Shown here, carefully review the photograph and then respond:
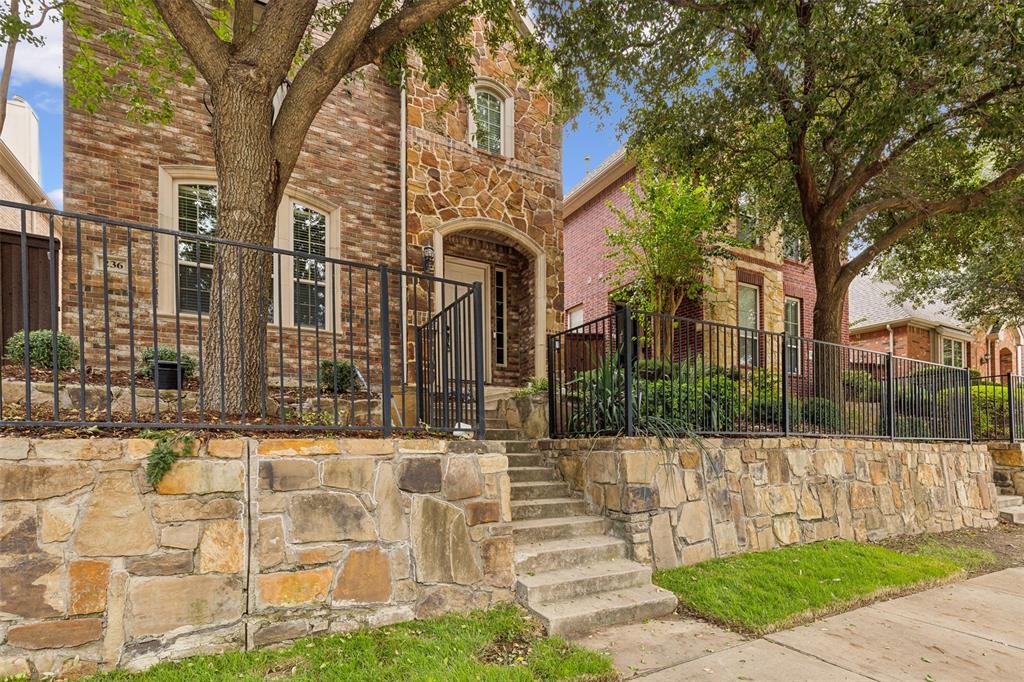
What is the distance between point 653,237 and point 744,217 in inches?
99.4

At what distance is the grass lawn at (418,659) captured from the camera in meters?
2.75

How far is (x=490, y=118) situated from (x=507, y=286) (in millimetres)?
2787

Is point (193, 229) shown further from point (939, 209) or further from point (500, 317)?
point (939, 209)

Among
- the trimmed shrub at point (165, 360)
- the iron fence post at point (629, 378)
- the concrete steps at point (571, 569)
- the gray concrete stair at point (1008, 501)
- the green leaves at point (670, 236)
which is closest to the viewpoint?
the concrete steps at point (571, 569)

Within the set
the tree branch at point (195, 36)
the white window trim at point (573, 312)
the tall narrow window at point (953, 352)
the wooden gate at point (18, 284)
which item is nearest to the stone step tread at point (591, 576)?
the tree branch at point (195, 36)

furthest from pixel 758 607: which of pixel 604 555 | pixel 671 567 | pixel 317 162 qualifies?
pixel 317 162

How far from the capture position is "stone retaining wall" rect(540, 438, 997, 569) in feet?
15.2

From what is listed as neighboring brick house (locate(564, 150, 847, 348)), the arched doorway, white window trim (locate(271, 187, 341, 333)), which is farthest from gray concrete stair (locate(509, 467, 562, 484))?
neighboring brick house (locate(564, 150, 847, 348))

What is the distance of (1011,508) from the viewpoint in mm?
8109

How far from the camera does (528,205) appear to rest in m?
9.20

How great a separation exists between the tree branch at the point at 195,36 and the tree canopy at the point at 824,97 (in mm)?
3885

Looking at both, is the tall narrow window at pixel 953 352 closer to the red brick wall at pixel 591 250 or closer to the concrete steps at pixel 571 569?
the red brick wall at pixel 591 250

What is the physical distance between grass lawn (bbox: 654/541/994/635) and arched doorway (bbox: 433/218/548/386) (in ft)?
15.4

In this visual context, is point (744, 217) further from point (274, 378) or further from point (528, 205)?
point (274, 378)
